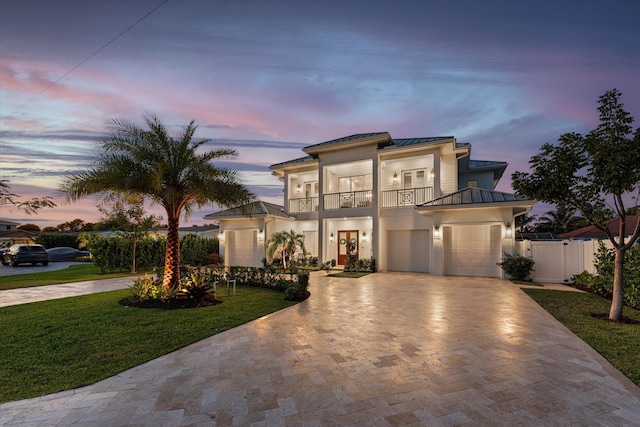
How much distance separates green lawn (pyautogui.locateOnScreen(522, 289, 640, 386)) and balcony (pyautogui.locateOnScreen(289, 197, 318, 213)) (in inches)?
483

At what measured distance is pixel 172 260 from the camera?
8.72 meters

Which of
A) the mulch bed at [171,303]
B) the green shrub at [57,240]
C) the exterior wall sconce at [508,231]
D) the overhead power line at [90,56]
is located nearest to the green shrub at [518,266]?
the exterior wall sconce at [508,231]

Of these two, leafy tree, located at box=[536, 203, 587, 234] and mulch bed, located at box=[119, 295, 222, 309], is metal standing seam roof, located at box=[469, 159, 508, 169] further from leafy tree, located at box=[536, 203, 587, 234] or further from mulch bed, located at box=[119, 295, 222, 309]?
mulch bed, located at box=[119, 295, 222, 309]

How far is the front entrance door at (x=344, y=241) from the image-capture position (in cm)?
1814

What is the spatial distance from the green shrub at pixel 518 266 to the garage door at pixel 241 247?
13549 mm

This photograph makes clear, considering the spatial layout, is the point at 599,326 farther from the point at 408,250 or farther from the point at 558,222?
the point at 558,222

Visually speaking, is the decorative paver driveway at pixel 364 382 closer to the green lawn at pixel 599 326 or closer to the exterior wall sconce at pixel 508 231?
the green lawn at pixel 599 326

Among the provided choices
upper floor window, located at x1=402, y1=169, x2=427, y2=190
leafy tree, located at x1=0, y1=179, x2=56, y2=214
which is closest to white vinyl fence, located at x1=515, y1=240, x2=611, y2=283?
upper floor window, located at x1=402, y1=169, x2=427, y2=190

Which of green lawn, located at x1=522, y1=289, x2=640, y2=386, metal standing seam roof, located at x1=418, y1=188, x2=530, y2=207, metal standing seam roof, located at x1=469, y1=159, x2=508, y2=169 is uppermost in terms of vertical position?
metal standing seam roof, located at x1=469, y1=159, x2=508, y2=169

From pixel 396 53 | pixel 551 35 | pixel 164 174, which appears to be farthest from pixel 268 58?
pixel 551 35

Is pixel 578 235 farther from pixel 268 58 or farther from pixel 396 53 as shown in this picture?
pixel 268 58

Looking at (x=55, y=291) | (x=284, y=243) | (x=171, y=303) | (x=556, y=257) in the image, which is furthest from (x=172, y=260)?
(x=556, y=257)

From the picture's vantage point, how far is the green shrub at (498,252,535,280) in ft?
40.8

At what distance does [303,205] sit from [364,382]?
635 inches
